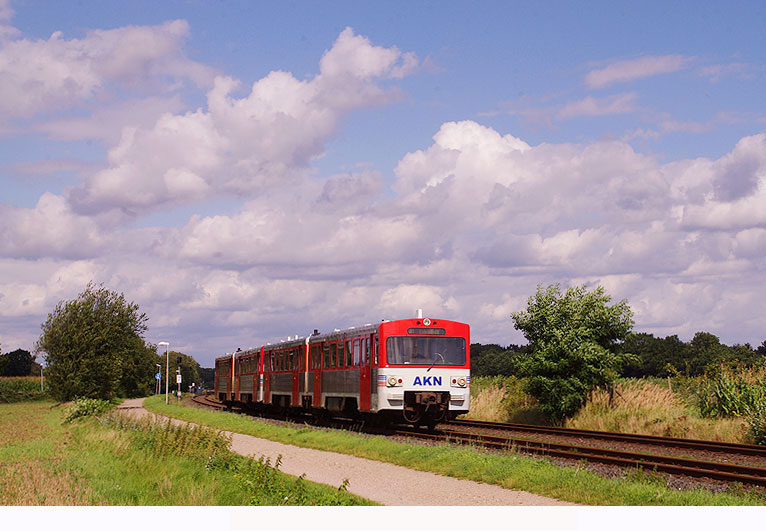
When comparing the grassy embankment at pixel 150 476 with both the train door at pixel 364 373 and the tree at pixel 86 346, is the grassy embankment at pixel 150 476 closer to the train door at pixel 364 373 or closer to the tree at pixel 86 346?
the train door at pixel 364 373

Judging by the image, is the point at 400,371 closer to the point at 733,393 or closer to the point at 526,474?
the point at 733,393

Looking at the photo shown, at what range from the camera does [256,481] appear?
496 inches

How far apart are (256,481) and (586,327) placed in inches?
690

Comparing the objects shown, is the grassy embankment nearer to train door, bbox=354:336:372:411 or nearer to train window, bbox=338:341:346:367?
train door, bbox=354:336:372:411

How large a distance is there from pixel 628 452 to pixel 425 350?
815 cm

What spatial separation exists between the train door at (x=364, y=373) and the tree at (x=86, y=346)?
92.6ft

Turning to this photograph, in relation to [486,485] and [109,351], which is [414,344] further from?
[109,351]

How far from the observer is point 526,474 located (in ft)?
47.2

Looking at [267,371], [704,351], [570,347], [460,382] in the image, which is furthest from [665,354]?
[460,382]

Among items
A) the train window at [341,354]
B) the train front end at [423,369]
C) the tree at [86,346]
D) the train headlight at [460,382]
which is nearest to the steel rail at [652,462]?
the train front end at [423,369]

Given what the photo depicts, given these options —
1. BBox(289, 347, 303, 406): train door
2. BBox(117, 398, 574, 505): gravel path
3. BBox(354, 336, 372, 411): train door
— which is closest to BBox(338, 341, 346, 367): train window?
BBox(354, 336, 372, 411): train door

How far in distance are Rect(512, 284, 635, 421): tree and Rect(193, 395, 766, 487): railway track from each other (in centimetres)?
230

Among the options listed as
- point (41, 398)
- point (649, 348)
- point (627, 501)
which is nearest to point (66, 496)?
point (627, 501)

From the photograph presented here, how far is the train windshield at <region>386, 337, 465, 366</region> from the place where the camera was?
24.1 metres
